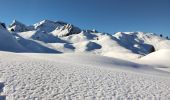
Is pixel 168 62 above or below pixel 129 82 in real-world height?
above

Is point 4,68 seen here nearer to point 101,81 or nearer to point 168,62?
point 101,81

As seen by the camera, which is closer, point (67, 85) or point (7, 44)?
point (67, 85)

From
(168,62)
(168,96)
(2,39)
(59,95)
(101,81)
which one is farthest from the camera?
(2,39)

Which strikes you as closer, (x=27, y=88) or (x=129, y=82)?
(x=27, y=88)

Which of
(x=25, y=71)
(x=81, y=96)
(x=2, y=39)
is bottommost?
(x=81, y=96)

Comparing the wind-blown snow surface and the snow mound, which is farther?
the snow mound

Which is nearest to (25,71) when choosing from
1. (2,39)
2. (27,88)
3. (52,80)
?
(52,80)

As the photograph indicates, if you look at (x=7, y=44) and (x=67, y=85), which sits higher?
(x=7, y=44)

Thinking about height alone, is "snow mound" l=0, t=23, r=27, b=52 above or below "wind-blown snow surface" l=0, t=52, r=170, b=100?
above

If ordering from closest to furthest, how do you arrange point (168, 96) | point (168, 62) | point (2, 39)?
1. point (168, 96)
2. point (168, 62)
3. point (2, 39)

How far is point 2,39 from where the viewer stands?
8744 centimetres

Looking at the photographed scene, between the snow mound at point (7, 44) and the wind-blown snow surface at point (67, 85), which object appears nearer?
the wind-blown snow surface at point (67, 85)

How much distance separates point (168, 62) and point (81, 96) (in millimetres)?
48318

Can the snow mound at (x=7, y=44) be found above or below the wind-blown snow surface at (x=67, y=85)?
above
